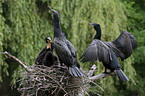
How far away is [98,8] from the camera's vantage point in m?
3.10

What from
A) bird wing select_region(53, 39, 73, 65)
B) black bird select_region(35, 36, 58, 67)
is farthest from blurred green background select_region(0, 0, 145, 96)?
bird wing select_region(53, 39, 73, 65)

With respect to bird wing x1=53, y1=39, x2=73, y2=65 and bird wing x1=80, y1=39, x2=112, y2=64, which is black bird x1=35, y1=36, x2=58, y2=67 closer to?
bird wing x1=53, y1=39, x2=73, y2=65

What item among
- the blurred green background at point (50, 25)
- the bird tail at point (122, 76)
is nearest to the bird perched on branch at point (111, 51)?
the bird tail at point (122, 76)

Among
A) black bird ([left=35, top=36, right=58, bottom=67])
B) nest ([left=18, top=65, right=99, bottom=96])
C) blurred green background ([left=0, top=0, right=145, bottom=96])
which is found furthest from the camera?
blurred green background ([left=0, top=0, right=145, bottom=96])

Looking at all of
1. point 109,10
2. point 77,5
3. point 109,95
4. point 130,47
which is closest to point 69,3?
point 77,5

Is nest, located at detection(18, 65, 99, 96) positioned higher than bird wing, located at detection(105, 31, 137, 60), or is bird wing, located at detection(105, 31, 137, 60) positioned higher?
bird wing, located at detection(105, 31, 137, 60)

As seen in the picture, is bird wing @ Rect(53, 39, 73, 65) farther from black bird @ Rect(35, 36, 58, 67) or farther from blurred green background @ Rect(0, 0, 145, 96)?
blurred green background @ Rect(0, 0, 145, 96)

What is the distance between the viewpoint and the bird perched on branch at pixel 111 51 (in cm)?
152

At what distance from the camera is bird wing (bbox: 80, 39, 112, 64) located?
151cm

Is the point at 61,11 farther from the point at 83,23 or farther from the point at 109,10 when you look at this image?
the point at 109,10

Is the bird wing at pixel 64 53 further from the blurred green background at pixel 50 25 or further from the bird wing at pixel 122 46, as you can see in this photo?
the blurred green background at pixel 50 25

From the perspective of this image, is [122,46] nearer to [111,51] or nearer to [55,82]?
[111,51]

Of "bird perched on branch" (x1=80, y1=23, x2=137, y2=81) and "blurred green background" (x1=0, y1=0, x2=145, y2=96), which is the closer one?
"bird perched on branch" (x1=80, y1=23, x2=137, y2=81)

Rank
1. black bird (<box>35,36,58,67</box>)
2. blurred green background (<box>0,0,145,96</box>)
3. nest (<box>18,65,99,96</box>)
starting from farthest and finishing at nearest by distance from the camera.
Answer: blurred green background (<box>0,0,145,96</box>), black bird (<box>35,36,58,67</box>), nest (<box>18,65,99,96</box>)
